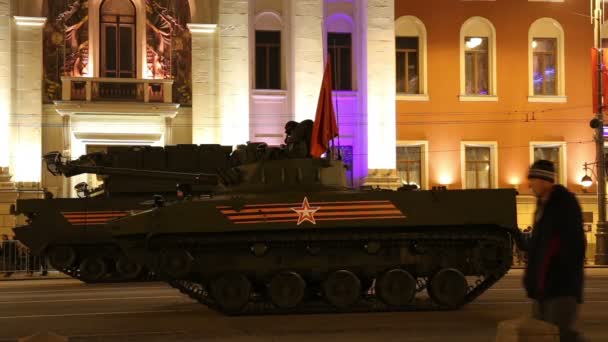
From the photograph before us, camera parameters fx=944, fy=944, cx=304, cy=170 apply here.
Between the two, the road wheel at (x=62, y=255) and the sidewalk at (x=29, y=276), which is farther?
the sidewalk at (x=29, y=276)

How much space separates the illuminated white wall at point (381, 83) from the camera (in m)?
33.1

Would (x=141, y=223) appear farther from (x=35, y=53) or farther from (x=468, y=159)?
(x=468, y=159)

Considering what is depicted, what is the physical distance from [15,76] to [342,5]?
38.5 ft

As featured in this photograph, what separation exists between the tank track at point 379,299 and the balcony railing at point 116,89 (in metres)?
17.5

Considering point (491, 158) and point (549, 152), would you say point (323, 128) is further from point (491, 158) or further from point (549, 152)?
point (549, 152)

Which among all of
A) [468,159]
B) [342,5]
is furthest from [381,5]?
[468,159]

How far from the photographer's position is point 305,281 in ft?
50.9

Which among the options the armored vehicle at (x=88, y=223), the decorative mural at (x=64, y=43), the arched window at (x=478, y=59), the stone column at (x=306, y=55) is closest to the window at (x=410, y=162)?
the arched window at (x=478, y=59)

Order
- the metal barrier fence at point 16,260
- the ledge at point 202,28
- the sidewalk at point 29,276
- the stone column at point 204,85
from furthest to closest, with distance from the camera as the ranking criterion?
1. the ledge at point 202,28
2. the stone column at point 204,85
3. the metal barrier fence at point 16,260
4. the sidewalk at point 29,276

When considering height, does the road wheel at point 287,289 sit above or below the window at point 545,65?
below

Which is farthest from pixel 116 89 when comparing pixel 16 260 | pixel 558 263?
pixel 558 263

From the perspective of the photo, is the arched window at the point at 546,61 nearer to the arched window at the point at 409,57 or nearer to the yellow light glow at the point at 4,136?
the arched window at the point at 409,57

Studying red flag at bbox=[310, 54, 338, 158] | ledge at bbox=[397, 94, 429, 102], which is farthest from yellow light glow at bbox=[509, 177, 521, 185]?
red flag at bbox=[310, 54, 338, 158]

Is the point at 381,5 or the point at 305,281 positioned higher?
the point at 381,5
